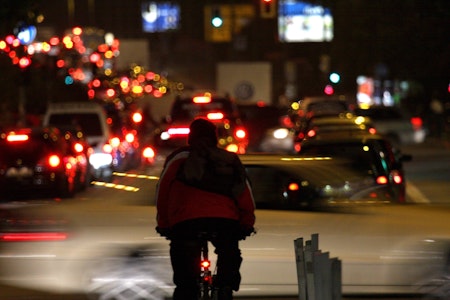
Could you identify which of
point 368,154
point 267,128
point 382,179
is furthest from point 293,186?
point 267,128

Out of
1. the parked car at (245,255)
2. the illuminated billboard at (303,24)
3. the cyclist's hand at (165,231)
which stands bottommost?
the parked car at (245,255)

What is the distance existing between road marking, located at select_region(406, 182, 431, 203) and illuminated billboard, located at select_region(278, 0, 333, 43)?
4588cm

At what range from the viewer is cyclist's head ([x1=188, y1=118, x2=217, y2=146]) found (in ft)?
25.4

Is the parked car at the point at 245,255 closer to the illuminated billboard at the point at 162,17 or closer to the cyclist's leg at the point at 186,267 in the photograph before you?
the cyclist's leg at the point at 186,267

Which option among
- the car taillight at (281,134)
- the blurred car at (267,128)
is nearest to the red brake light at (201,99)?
the blurred car at (267,128)

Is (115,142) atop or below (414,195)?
atop

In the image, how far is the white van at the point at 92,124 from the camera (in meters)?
25.8

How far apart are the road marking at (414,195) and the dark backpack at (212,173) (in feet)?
42.3

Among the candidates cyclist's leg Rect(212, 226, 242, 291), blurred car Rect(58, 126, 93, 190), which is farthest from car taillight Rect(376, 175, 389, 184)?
blurred car Rect(58, 126, 93, 190)

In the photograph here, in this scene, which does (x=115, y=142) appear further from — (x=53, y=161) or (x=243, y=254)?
(x=243, y=254)

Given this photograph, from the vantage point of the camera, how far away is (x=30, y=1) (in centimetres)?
2366

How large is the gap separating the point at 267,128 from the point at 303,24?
31226 mm

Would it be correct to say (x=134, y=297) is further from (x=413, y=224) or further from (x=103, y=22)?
(x=103, y=22)

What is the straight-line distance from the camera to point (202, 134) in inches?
306
